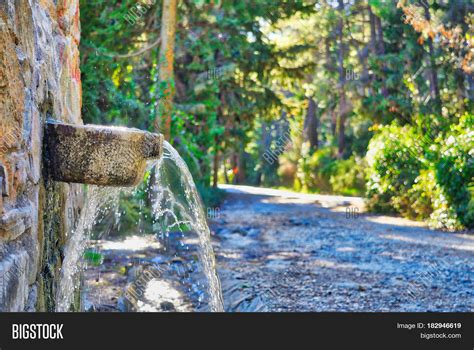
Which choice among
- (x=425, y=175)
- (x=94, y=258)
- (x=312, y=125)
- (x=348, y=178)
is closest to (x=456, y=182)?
(x=425, y=175)

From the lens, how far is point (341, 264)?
31.2 ft

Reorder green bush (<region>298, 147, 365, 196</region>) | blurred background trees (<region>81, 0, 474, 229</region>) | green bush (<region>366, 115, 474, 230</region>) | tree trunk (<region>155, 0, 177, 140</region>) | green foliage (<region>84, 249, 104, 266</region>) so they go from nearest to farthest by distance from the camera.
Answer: green foliage (<region>84, 249, 104, 266</region>) < tree trunk (<region>155, 0, 177, 140</region>) < blurred background trees (<region>81, 0, 474, 229</region>) < green bush (<region>366, 115, 474, 230</region>) < green bush (<region>298, 147, 365, 196</region>)

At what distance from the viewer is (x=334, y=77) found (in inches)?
1252

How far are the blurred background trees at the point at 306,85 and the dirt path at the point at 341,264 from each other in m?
1.28

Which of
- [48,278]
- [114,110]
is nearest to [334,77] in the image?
[114,110]

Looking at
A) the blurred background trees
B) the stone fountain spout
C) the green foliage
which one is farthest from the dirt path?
the stone fountain spout

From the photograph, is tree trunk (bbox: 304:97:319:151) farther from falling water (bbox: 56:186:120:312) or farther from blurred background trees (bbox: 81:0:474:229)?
falling water (bbox: 56:186:120:312)

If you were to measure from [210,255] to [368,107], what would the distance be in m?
16.5

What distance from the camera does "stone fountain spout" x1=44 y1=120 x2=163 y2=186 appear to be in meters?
3.57

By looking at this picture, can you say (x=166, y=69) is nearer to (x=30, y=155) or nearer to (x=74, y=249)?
(x=74, y=249)

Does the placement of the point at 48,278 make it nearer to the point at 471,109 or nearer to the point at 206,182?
the point at 471,109

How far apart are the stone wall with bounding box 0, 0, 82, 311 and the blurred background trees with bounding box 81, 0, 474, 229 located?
266 inches

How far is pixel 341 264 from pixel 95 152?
6.40 m

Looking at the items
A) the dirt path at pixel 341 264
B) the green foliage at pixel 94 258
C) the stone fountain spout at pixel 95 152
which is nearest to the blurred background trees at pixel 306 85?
the dirt path at pixel 341 264
